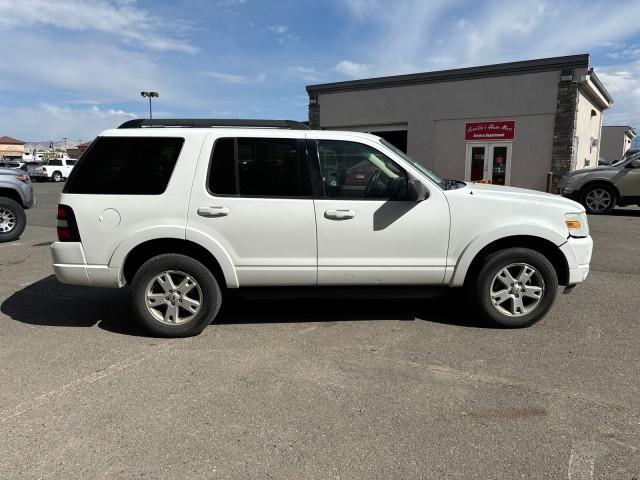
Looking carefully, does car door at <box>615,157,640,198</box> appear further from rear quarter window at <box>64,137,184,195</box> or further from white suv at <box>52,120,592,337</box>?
rear quarter window at <box>64,137,184,195</box>

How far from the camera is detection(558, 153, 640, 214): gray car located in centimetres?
1245

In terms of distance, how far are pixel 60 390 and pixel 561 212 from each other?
4.30 m

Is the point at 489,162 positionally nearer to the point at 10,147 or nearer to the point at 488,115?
the point at 488,115

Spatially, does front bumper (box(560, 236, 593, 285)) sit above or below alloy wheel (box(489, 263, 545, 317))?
above

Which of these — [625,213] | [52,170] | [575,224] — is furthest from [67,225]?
[52,170]

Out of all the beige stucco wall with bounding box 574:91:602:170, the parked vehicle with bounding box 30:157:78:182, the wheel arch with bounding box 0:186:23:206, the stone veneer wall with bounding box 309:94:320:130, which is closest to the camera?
the wheel arch with bounding box 0:186:23:206

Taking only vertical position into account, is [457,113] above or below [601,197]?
above

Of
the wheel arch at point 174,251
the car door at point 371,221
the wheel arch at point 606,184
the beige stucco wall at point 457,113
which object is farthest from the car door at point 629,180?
the wheel arch at point 174,251

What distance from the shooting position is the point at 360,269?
4.31 metres

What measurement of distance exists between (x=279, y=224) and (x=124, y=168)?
4.69 feet

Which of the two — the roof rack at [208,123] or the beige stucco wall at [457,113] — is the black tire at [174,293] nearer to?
the roof rack at [208,123]

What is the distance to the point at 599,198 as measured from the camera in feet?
42.4

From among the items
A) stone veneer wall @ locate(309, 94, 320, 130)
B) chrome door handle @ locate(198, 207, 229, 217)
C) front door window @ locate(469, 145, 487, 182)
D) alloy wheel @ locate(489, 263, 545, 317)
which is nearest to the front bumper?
alloy wheel @ locate(489, 263, 545, 317)

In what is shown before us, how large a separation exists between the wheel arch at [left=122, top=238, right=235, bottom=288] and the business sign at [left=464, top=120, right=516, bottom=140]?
16.3m
